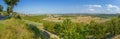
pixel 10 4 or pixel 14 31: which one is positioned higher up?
pixel 10 4

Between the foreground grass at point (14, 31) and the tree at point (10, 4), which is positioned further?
the tree at point (10, 4)

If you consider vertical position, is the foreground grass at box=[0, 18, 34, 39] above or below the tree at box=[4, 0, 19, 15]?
below

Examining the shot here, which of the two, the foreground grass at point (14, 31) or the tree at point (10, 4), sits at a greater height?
the tree at point (10, 4)

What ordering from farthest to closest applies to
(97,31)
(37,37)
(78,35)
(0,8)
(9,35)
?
(97,31), (0,8), (78,35), (37,37), (9,35)

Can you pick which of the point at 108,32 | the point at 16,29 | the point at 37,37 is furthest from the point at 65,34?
the point at 108,32

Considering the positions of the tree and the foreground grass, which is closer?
the foreground grass

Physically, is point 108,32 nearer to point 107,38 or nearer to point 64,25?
point 107,38

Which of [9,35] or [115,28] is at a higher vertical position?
[9,35]

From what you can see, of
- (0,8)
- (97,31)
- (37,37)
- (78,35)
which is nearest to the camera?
(37,37)

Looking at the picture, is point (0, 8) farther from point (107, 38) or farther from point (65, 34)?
point (107, 38)

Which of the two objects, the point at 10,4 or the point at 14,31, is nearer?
the point at 14,31

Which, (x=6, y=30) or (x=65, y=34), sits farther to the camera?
(x=65, y=34)
